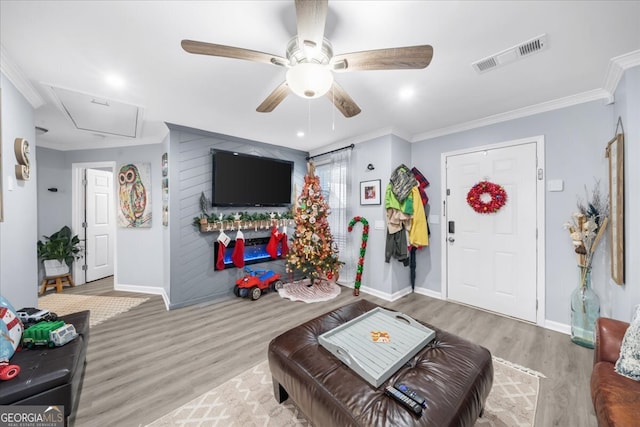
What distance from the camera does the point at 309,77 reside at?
4.49 feet

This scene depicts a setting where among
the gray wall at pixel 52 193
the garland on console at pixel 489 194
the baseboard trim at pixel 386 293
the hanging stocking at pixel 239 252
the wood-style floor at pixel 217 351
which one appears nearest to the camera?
the wood-style floor at pixel 217 351

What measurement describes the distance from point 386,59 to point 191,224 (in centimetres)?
318

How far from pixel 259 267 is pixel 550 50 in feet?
13.5

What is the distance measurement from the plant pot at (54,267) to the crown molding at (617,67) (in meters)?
7.28

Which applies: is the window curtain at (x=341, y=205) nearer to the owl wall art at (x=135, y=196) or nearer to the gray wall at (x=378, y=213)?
the gray wall at (x=378, y=213)

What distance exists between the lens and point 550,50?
69.8 inches

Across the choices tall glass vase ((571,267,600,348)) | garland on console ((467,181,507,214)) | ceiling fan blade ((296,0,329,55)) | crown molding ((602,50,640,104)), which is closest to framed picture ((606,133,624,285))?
tall glass vase ((571,267,600,348))

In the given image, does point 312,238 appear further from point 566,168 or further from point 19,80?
point 19,80

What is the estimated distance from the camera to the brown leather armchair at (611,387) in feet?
3.53

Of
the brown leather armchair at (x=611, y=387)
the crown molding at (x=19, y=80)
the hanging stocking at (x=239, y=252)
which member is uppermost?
the crown molding at (x=19, y=80)

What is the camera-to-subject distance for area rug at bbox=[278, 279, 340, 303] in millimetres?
3572

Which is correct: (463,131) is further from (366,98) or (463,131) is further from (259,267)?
(259,267)

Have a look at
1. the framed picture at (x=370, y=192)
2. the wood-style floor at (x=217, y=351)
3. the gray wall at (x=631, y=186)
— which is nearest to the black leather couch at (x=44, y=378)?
the wood-style floor at (x=217, y=351)

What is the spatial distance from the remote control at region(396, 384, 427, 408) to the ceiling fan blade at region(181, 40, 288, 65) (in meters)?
1.87
